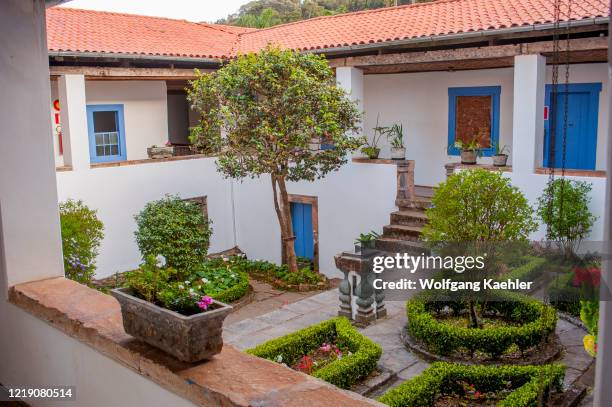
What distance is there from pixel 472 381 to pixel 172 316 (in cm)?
460

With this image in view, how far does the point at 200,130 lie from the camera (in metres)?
12.6

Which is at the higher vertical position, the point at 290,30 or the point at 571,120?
the point at 290,30

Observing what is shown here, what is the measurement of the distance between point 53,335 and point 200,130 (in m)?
9.51

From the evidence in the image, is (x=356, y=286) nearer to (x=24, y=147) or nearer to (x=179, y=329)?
(x=24, y=147)

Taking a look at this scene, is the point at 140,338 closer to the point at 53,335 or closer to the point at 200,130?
the point at 53,335

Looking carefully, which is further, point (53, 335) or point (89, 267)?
point (89, 267)

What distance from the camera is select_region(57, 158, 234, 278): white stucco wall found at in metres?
13.0

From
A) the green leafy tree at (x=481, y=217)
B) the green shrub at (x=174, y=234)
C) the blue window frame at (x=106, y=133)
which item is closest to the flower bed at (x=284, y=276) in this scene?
the green shrub at (x=174, y=234)

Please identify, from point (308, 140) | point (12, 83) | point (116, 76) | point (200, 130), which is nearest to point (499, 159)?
point (308, 140)

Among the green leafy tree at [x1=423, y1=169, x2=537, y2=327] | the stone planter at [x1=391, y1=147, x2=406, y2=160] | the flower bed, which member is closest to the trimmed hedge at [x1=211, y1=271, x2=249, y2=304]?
the flower bed

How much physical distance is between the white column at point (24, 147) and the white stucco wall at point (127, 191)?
364 inches

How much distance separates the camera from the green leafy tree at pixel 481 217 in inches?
307

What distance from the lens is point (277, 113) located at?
1166 cm

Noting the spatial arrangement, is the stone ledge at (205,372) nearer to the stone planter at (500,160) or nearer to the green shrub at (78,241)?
the green shrub at (78,241)
